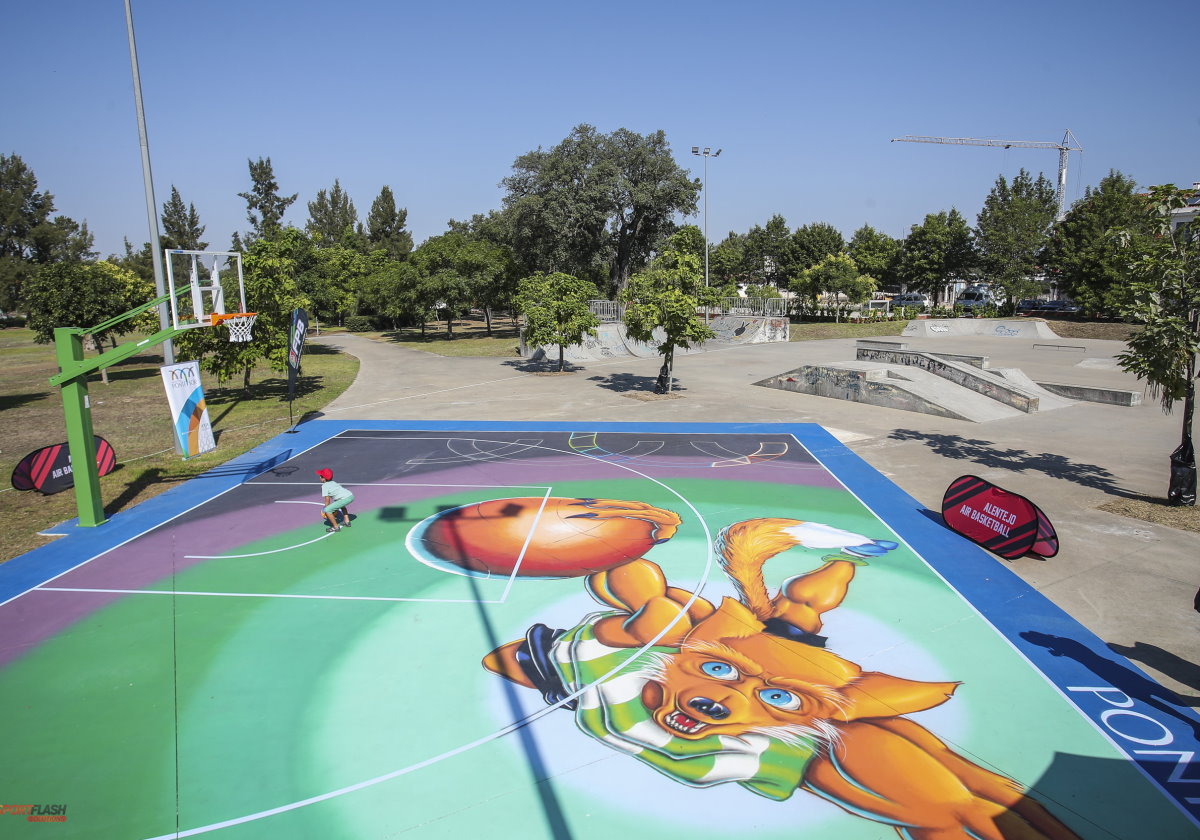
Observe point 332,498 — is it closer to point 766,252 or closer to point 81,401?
point 81,401

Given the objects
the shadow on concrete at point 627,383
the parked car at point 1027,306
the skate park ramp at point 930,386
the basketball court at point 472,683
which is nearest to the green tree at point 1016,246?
the parked car at point 1027,306

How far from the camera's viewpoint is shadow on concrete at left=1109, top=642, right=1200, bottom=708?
8.77 metres

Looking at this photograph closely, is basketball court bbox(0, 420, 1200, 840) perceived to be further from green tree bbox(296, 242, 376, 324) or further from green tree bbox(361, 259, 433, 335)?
green tree bbox(361, 259, 433, 335)

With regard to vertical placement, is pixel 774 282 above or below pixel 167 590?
above

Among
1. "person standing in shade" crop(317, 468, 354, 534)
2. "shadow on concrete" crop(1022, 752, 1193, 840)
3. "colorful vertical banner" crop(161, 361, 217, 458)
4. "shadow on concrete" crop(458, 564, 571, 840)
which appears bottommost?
"shadow on concrete" crop(1022, 752, 1193, 840)

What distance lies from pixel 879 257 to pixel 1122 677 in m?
76.1

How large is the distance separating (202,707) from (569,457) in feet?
40.8

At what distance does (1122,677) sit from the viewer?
8.90m

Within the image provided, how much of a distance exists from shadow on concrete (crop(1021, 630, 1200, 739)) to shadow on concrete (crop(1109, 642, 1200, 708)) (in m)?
0.18

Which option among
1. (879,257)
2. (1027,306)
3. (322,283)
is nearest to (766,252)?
(879,257)

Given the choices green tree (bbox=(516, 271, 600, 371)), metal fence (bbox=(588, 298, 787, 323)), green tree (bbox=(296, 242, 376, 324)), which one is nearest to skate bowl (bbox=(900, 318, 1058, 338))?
metal fence (bbox=(588, 298, 787, 323))

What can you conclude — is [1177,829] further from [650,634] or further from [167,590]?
[167,590]

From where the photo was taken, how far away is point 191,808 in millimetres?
6938

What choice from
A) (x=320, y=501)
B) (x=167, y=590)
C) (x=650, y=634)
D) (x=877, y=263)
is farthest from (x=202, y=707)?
(x=877, y=263)
